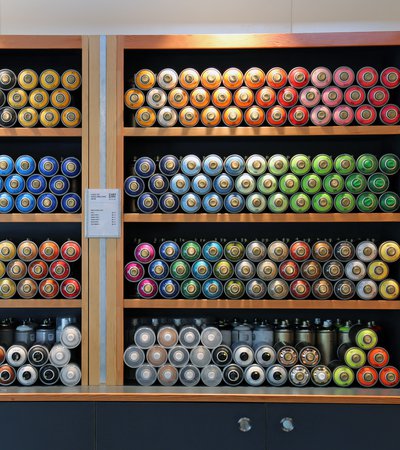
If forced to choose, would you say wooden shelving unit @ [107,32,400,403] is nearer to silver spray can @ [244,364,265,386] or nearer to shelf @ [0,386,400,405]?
shelf @ [0,386,400,405]

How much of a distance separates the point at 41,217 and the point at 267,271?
1126mm

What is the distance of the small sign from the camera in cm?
259

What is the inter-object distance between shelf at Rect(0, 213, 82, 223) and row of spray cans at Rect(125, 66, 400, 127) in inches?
22.0

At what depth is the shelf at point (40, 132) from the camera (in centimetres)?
261

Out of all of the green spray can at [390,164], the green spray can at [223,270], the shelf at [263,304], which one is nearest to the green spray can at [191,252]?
the green spray can at [223,270]

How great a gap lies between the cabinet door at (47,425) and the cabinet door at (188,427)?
0.12 meters

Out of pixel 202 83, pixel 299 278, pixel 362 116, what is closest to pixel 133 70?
pixel 202 83

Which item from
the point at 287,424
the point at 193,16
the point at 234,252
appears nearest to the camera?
the point at 287,424

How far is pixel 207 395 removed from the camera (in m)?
2.43

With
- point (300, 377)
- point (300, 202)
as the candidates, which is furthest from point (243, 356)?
point (300, 202)

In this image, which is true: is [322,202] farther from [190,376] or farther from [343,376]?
[190,376]

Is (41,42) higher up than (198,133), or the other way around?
(41,42)

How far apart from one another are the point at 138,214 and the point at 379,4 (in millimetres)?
1707

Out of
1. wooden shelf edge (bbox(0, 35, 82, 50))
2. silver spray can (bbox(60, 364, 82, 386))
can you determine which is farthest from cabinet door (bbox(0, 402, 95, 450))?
wooden shelf edge (bbox(0, 35, 82, 50))
